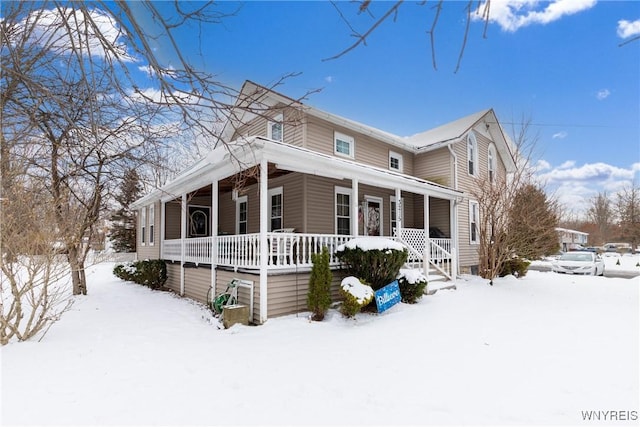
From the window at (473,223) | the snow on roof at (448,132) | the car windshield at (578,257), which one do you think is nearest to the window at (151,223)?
the snow on roof at (448,132)

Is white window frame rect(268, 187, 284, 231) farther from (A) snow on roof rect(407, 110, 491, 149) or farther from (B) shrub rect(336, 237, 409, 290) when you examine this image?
(A) snow on roof rect(407, 110, 491, 149)

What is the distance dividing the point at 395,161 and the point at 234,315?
9.92 meters

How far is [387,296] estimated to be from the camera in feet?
25.0

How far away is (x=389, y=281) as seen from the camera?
26.5ft

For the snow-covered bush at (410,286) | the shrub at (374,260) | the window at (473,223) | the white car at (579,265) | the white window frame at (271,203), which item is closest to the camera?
the shrub at (374,260)

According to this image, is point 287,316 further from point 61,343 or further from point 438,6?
point 438,6

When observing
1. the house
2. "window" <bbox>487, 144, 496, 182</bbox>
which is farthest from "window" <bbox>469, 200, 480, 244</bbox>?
"window" <bbox>487, 144, 496, 182</bbox>

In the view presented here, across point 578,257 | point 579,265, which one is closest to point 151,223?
point 579,265

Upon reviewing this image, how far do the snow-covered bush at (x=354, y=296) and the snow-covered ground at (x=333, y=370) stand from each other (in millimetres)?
268

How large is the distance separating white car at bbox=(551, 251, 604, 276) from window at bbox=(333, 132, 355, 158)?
13.2 meters

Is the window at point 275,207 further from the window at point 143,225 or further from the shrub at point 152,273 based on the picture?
the window at point 143,225

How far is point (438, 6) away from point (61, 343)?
672 cm

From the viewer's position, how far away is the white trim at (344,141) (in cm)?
1211

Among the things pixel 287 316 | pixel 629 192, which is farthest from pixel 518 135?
pixel 629 192
